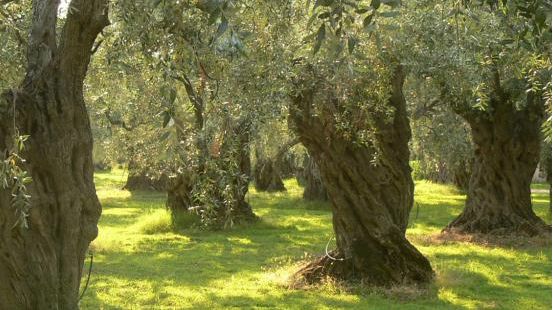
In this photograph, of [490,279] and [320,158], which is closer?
[320,158]

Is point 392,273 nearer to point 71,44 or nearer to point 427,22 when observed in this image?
point 427,22

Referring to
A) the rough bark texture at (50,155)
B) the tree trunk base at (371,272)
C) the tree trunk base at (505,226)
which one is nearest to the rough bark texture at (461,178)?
the tree trunk base at (505,226)

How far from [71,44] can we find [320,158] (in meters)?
6.13

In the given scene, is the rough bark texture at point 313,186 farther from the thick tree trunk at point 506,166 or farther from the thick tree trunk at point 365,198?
the thick tree trunk at point 365,198

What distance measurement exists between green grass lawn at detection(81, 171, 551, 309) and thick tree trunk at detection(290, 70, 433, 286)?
44cm

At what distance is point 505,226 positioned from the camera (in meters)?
20.0

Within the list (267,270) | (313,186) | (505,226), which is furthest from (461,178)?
(267,270)

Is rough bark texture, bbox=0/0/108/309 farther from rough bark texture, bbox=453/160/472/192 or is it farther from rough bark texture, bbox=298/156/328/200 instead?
rough bark texture, bbox=453/160/472/192

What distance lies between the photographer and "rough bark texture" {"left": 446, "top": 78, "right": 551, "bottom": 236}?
1956 centimetres

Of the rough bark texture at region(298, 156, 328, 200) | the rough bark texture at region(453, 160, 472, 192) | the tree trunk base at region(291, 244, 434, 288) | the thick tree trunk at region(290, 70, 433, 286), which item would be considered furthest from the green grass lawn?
the rough bark texture at region(453, 160, 472, 192)

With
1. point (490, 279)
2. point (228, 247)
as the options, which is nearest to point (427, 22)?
point (490, 279)

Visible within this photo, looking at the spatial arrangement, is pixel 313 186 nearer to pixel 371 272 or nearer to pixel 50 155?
pixel 371 272

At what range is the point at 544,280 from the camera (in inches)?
577

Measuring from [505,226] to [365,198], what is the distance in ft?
27.2
